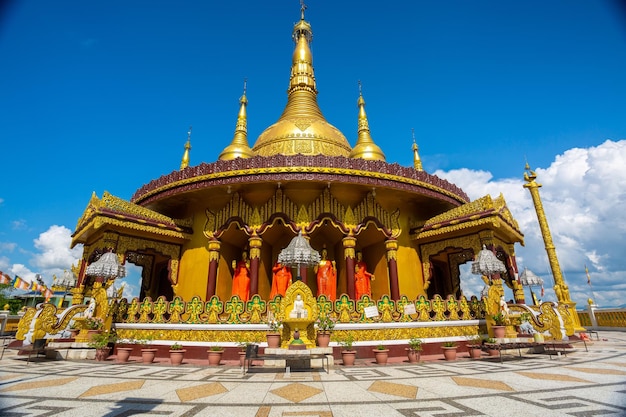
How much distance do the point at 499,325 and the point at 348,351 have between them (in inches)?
220

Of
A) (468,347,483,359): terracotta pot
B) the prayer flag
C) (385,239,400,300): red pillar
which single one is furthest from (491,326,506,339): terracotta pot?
the prayer flag

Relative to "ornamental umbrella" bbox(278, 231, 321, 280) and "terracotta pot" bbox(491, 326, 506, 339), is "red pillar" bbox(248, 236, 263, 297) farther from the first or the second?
"terracotta pot" bbox(491, 326, 506, 339)

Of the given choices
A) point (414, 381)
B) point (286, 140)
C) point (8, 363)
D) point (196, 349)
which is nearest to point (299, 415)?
point (414, 381)

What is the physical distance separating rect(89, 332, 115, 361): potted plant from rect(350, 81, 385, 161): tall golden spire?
14763 mm

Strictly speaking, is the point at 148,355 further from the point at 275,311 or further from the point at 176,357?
the point at 275,311

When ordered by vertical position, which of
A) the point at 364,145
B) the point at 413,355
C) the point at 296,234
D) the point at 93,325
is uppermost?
the point at 364,145

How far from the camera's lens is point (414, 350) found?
9555 mm

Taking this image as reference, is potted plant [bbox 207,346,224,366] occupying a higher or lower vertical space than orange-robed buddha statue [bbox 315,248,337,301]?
lower

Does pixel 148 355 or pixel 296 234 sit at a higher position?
pixel 296 234

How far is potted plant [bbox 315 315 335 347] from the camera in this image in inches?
367

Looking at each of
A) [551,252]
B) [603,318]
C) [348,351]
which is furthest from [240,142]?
[603,318]

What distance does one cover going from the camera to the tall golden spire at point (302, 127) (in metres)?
19.2

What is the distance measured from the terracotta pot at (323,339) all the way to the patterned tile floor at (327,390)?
918mm

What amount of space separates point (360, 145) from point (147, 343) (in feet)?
50.0
